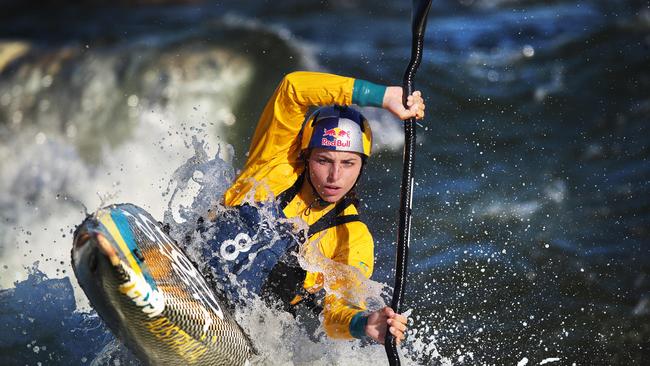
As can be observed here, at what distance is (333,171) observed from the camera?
276 cm

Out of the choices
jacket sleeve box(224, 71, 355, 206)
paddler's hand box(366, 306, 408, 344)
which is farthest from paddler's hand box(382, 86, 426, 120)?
paddler's hand box(366, 306, 408, 344)

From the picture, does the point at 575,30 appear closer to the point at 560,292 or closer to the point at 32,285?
the point at 560,292

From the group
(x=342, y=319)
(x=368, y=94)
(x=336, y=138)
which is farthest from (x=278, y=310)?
(x=368, y=94)

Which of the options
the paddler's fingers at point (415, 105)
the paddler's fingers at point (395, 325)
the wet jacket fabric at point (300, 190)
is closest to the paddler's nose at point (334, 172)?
the wet jacket fabric at point (300, 190)

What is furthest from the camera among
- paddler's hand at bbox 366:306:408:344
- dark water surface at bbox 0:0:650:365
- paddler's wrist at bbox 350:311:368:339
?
dark water surface at bbox 0:0:650:365

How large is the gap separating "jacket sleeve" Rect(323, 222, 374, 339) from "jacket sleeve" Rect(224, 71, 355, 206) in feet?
1.03

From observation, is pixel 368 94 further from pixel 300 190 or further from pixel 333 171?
pixel 300 190

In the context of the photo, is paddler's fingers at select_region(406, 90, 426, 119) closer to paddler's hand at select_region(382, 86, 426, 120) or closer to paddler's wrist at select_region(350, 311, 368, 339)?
paddler's hand at select_region(382, 86, 426, 120)

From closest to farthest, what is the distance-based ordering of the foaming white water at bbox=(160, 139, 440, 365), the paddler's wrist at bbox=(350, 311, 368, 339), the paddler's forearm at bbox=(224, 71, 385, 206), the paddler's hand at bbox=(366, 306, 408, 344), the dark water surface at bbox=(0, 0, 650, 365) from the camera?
the paddler's hand at bbox=(366, 306, 408, 344) → the paddler's wrist at bbox=(350, 311, 368, 339) → the paddler's forearm at bbox=(224, 71, 385, 206) → the foaming white water at bbox=(160, 139, 440, 365) → the dark water surface at bbox=(0, 0, 650, 365)

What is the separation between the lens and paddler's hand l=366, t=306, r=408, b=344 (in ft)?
7.94

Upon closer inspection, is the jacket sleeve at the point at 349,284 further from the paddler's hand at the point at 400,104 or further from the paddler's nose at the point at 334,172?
the paddler's hand at the point at 400,104

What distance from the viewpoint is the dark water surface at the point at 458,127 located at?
175 inches

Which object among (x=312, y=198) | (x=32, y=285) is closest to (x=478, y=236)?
(x=312, y=198)

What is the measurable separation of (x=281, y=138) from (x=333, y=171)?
27 centimetres
